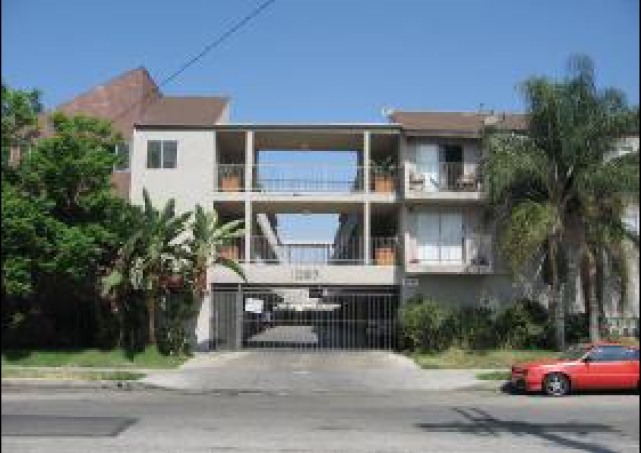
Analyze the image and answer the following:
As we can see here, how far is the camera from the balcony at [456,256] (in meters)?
29.7

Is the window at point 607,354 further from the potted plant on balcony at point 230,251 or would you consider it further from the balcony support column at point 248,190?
the potted plant on balcony at point 230,251

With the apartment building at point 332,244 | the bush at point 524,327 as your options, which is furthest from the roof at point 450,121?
the bush at point 524,327

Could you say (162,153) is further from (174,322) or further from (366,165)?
(366,165)

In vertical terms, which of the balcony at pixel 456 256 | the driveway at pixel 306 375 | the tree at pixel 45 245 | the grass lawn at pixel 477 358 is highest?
the balcony at pixel 456 256

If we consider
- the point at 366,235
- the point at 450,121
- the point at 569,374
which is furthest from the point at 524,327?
the point at 450,121

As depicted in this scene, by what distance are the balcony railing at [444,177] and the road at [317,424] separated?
1384 centimetres

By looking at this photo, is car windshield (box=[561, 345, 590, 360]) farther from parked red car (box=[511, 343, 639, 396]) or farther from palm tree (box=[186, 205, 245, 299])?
palm tree (box=[186, 205, 245, 299])

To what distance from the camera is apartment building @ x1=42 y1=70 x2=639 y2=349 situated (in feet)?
99.5

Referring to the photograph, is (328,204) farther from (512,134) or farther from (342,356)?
(512,134)

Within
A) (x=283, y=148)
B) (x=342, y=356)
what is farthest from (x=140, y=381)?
(x=283, y=148)

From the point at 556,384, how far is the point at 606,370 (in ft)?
4.04

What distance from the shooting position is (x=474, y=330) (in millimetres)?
27734

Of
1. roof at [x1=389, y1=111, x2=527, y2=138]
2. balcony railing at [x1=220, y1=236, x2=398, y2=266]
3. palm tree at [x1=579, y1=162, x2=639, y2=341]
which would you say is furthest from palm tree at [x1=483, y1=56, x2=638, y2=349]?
balcony railing at [x1=220, y1=236, x2=398, y2=266]

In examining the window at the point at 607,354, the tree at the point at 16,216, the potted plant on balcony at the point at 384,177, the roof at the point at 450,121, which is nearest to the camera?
the tree at the point at 16,216
